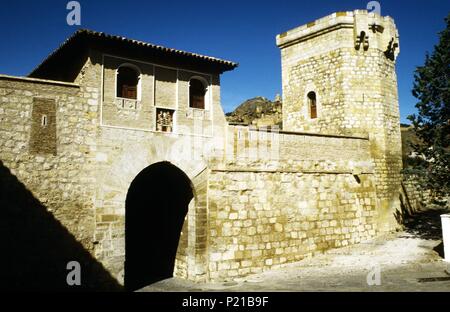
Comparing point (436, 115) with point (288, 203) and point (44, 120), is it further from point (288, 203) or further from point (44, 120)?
point (44, 120)

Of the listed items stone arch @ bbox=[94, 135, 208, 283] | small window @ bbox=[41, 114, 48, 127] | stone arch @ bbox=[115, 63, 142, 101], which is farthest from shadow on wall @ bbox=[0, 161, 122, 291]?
stone arch @ bbox=[115, 63, 142, 101]

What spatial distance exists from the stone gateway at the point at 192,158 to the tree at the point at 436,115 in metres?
1.89

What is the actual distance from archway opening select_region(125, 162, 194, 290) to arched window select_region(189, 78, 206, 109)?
7.98 ft

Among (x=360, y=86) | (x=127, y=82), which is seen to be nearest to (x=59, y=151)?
(x=127, y=82)

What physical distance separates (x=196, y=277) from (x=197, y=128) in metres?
4.73

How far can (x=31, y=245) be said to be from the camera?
8.91 metres

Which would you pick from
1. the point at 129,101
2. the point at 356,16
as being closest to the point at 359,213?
the point at 356,16

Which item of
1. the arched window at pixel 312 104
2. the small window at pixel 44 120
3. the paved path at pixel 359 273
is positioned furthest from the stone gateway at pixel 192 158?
the paved path at pixel 359 273

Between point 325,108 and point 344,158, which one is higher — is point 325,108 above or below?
above

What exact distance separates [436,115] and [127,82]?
1140 cm

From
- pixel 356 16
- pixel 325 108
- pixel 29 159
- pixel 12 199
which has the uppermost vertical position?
pixel 356 16

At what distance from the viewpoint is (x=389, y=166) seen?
15.8m

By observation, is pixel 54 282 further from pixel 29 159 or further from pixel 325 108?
pixel 325 108

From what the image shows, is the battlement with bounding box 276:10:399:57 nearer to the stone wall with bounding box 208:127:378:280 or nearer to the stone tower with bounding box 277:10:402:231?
the stone tower with bounding box 277:10:402:231
